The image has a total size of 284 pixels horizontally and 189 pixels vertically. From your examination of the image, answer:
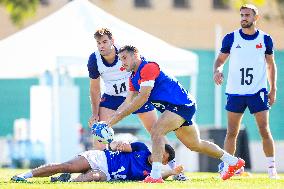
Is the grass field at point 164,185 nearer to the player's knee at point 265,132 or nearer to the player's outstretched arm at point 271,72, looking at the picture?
the player's knee at point 265,132

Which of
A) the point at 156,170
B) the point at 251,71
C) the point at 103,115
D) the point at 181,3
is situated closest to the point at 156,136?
the point at 156,170

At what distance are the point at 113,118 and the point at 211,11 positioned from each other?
98.6 ft

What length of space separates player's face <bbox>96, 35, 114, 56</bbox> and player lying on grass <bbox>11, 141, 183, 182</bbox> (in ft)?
4.27

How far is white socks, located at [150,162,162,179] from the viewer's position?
13430 mm

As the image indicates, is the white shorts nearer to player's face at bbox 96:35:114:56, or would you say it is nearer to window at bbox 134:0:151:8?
player's face at bbox 96:35:114:56

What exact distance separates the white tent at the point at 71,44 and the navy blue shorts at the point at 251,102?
5255mm

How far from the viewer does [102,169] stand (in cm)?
1391

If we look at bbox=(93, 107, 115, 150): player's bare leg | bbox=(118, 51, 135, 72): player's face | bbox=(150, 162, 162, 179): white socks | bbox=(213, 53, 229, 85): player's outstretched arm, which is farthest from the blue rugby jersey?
bbox=(213, 53, 229, 85): player's outstretched arm

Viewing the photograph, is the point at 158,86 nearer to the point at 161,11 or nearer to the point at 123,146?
the point at 123,146

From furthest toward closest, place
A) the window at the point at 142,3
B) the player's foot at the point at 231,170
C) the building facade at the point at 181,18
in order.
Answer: the window at the point at 142,3, the building facade at the point at 181,18, the player's foot at the point at 231,170

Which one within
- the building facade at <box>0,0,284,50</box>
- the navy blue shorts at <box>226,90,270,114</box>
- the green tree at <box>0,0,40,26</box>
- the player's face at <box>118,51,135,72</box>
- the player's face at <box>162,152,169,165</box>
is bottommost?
the player's face at <box>162,152,169,165</box>

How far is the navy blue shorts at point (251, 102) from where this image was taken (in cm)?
1550

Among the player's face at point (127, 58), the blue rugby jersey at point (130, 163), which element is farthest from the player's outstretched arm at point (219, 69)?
the player's face at point (127, 58)

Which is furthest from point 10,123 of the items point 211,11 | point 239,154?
point 211,11
